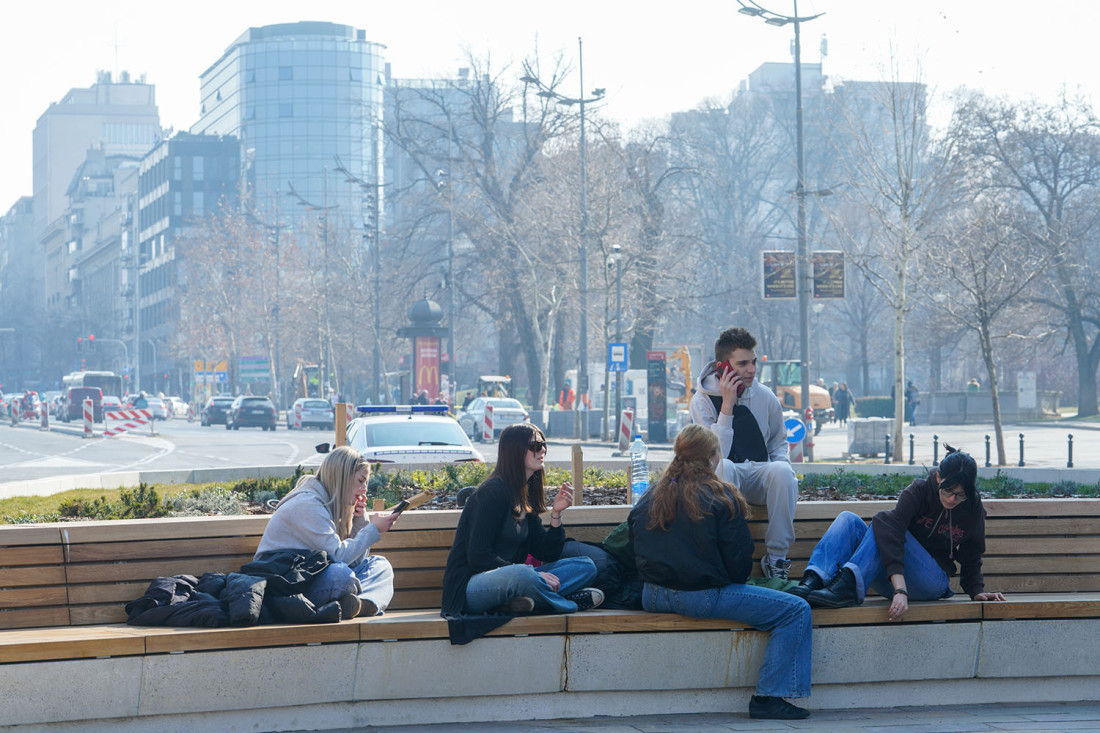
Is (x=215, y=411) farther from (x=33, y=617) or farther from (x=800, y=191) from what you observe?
(x=33, y=617)

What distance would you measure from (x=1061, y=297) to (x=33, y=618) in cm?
5094

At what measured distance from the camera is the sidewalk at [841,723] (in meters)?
6.44

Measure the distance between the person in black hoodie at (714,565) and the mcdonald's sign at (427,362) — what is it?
42.1 metres

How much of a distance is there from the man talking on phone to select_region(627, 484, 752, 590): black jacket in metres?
0.57

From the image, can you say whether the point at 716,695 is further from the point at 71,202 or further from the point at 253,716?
the point at 71,202

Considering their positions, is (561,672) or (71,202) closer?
(561,672)

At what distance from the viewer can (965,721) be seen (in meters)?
6.65

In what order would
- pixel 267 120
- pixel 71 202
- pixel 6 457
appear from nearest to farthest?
pixel 6 457 → pixel 267 120 → pixel 71 202

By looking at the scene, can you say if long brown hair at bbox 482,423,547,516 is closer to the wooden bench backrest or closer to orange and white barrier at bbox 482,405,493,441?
the wooden bench backrest

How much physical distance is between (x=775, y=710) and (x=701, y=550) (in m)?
0.85

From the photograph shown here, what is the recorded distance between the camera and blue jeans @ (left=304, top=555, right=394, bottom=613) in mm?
6711

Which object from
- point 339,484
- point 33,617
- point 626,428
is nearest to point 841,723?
point 339,484

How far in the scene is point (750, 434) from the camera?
7.52m

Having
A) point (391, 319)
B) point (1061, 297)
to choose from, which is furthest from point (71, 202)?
point (1061, 297)
